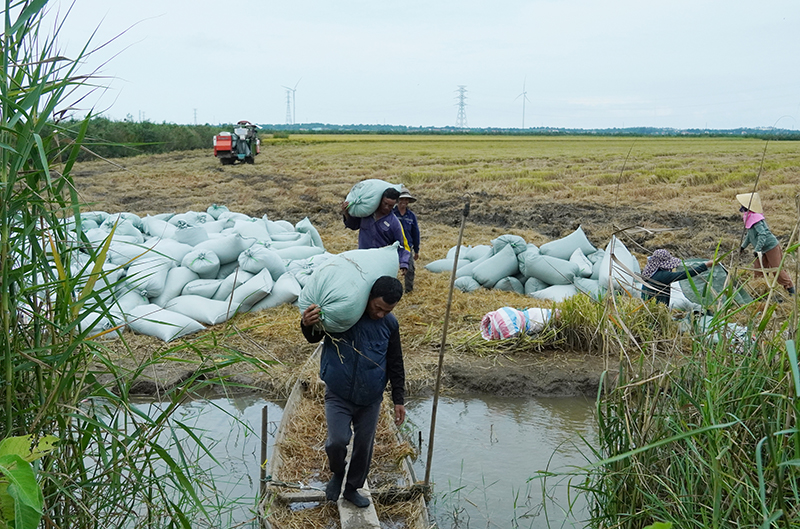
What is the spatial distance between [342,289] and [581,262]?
4.95 metres

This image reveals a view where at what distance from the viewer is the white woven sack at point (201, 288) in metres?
6.57

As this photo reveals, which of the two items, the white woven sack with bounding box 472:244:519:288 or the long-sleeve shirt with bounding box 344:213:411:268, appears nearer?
the long-sleeve shirt with bounding box 344:213:411:268

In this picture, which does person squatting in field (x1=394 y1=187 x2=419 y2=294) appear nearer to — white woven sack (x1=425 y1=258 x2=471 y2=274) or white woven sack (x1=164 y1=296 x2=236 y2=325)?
white woven sack (x1=425 y1=258 x2=471 y2=274)

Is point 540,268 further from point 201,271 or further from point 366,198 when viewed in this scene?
point 201,271

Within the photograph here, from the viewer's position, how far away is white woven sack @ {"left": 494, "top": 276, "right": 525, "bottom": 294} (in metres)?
7.49

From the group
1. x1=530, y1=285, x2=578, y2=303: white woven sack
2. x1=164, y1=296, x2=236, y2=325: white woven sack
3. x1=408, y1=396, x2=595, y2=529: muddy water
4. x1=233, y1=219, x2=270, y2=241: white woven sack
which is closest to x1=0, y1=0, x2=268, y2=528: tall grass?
x1=408, y1=396, x2=595, y2=529: muddy water

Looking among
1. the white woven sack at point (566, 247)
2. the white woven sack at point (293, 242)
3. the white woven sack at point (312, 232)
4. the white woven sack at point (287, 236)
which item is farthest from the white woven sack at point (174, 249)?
the white woven sack at point (566, 247)

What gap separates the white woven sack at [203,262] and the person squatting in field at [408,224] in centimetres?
191

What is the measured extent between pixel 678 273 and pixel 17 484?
187 inches

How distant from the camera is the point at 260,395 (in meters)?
5.41

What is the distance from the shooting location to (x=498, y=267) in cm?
747

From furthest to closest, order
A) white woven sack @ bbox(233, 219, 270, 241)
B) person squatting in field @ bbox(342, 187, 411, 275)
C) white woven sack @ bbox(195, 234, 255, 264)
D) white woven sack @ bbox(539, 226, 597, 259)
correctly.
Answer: white woven sack @ bbox(233, 219, 270, 241)
white woven sack @ bbox(539, 226, 597, 259)
white woven sack @ bbox(195, 234, 255, 264)
person squatting in field @ bbox(342, 187, 411, 275)

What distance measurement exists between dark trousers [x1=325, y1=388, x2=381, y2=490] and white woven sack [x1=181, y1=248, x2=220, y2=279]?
392 cm

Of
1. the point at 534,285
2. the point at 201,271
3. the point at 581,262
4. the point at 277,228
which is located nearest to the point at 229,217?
the point at 277,228
